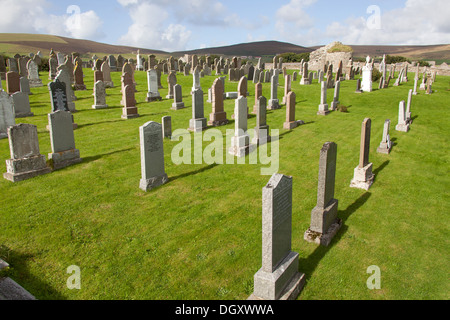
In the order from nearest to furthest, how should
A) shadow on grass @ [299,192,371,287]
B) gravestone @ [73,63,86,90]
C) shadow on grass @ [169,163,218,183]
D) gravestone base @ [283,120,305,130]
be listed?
shadow on grass @ [299,192,371,287], shadow on grass @ [169,163,218,183], gravestone base @ [283,120,305,130], gravestone @ [73,63,86,90]

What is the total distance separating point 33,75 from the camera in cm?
2455

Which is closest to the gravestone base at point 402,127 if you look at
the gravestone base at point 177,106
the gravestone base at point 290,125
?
the gravestone base at point 290,125

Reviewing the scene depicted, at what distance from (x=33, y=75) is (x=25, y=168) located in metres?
19.2

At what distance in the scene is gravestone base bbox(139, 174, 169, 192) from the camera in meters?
8.57

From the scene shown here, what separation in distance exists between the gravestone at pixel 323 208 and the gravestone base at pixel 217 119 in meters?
9.26

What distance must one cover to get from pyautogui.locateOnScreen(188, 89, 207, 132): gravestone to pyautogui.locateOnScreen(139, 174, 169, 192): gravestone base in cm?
572

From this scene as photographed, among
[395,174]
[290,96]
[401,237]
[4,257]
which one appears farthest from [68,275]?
[290,96]

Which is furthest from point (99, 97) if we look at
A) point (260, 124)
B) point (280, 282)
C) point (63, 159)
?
point (280, 282)

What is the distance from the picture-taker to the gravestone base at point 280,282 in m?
4.52

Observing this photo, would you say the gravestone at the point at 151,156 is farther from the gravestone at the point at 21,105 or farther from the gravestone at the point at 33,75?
the gravestone at the point at 33,75

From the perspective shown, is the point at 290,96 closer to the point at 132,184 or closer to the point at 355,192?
the point at 355,192

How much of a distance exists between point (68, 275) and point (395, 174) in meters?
9.21

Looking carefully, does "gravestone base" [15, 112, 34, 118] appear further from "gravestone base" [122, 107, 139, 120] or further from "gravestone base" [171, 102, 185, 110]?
"gravestone base" [171, 102, 185, 110]

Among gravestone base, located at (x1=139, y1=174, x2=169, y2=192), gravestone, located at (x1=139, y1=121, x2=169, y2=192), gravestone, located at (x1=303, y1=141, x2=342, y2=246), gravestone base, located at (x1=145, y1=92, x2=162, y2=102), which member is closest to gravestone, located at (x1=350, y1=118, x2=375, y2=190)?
gravestone, located at (x1=303, y1=141, x2=342, y2=246)
